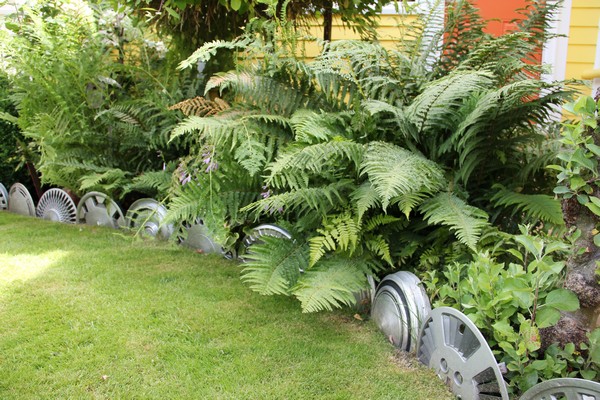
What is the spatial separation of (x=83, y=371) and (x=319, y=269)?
106 centimetres

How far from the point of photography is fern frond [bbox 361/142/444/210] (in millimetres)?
1914

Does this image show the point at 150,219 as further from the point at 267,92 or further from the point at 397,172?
the point at 397,172

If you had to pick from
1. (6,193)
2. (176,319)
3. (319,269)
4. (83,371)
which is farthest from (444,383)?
(6,193)

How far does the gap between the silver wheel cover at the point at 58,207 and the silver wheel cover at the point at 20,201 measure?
0.24 meters

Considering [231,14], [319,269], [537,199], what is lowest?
A: [319,269]

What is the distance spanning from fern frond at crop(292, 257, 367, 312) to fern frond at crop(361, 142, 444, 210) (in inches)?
14.4

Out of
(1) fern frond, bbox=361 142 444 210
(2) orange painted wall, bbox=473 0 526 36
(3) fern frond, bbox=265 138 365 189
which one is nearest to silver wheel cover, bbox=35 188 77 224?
(3) fern frond, bbox=265 138 365 189

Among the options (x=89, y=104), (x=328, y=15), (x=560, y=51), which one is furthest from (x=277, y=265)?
(x=560, y=51)

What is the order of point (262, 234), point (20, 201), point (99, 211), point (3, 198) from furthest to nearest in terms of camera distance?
point (3, 198) → point (20, 201) → point (99, 211) → point (262, 234)

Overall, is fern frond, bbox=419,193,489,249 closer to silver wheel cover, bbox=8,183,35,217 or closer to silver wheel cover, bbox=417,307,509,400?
silver wheel cover, bbox=417,307,509,400

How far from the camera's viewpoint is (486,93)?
7.46 feet

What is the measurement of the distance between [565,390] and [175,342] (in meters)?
1.47

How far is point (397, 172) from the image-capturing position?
1983 millimetres

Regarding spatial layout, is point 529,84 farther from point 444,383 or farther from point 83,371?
point 83,371
